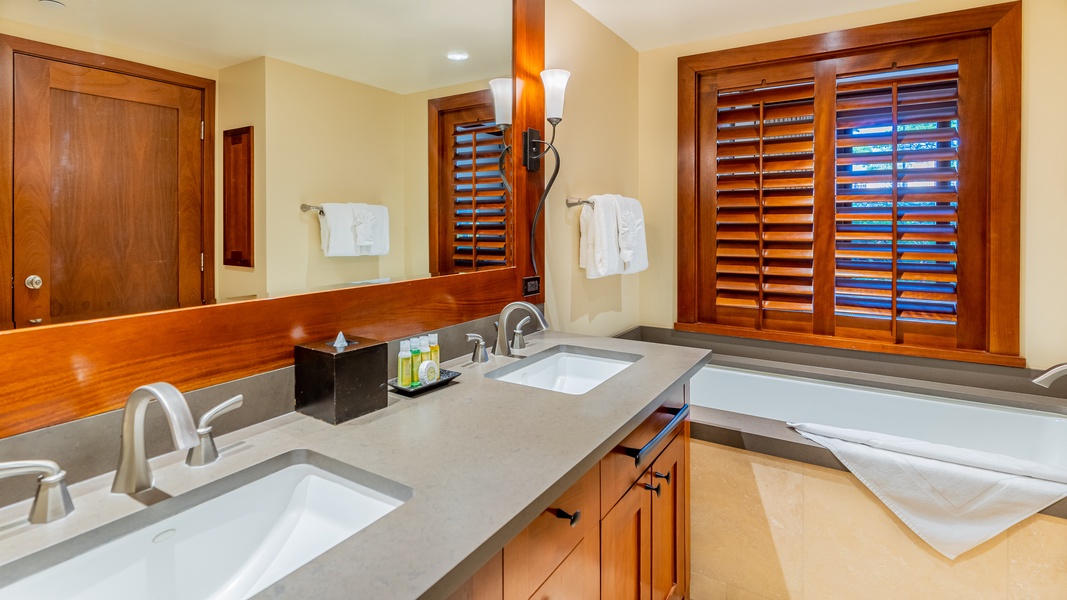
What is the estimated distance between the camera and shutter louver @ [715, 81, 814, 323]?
2.70m

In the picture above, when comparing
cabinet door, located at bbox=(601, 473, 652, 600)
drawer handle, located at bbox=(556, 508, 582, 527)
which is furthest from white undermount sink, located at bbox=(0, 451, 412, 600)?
cabinet door, located at bbox=(601, 473, 652, 600)

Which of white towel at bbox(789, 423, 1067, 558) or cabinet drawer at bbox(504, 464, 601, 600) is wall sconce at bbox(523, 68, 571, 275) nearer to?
cabinet drawer at bbox(504, 464, 601, 600)

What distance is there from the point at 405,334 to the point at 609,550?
2.57 ft

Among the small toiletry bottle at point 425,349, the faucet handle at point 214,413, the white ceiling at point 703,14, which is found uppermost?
the white ceiling at point 703,14

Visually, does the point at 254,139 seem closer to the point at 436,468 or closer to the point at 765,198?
the point at 436,468

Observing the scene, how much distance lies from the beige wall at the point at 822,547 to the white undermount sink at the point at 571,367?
1.58 ft

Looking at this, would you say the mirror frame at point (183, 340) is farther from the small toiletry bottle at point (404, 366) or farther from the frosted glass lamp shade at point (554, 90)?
the frosted glass lamp shade at point (554, 90)

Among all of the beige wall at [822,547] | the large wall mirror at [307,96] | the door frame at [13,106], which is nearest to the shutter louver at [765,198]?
Result: the beige wall at [822,547]

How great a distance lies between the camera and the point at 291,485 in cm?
97

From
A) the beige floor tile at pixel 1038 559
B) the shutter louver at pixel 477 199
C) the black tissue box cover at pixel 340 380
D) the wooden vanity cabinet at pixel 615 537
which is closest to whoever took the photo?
the wooden vanity cabinet at pixel 615 537

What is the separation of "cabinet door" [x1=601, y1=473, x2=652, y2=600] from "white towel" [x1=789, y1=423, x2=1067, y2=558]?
2.42ft

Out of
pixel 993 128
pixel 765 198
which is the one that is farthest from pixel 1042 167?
pixel 765 198

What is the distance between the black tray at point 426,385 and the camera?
1.32 m

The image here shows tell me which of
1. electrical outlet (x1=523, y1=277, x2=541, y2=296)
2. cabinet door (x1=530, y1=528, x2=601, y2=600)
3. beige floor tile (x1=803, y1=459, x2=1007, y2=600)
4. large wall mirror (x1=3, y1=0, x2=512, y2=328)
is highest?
large wall mirror (x1=3, y1=0, x2=512, y2=328)
